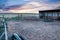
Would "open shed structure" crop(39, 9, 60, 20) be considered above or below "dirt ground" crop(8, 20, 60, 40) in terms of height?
above

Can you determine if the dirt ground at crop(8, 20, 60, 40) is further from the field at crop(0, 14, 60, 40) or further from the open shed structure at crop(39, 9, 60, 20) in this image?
the open shed structure at crop(39, 9, 60, 20)

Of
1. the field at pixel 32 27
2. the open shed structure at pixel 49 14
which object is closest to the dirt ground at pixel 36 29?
the field at pixel 32 27

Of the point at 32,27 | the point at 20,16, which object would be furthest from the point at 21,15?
the point at 32,27

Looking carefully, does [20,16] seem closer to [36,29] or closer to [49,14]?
[36,29]

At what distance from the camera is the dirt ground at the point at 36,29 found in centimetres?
202

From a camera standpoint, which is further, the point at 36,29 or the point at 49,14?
the point at 49,14

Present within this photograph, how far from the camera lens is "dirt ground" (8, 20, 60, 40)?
2.02m

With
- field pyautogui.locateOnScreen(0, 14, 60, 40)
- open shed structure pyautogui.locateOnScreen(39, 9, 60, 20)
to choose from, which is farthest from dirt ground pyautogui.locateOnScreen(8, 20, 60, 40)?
open shed structure pyautogui.locateOnScreen(39, 9, 60, 20)

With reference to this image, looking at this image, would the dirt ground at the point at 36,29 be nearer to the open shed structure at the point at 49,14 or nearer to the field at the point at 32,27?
the field at the point at 32,27

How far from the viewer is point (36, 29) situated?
83.0 inches

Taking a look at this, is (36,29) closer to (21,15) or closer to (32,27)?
(32,27)

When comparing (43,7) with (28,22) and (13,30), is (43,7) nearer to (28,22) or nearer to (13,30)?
(28,22)

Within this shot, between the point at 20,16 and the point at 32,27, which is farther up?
the point at 20,16

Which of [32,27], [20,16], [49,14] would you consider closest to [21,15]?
[20,16]
